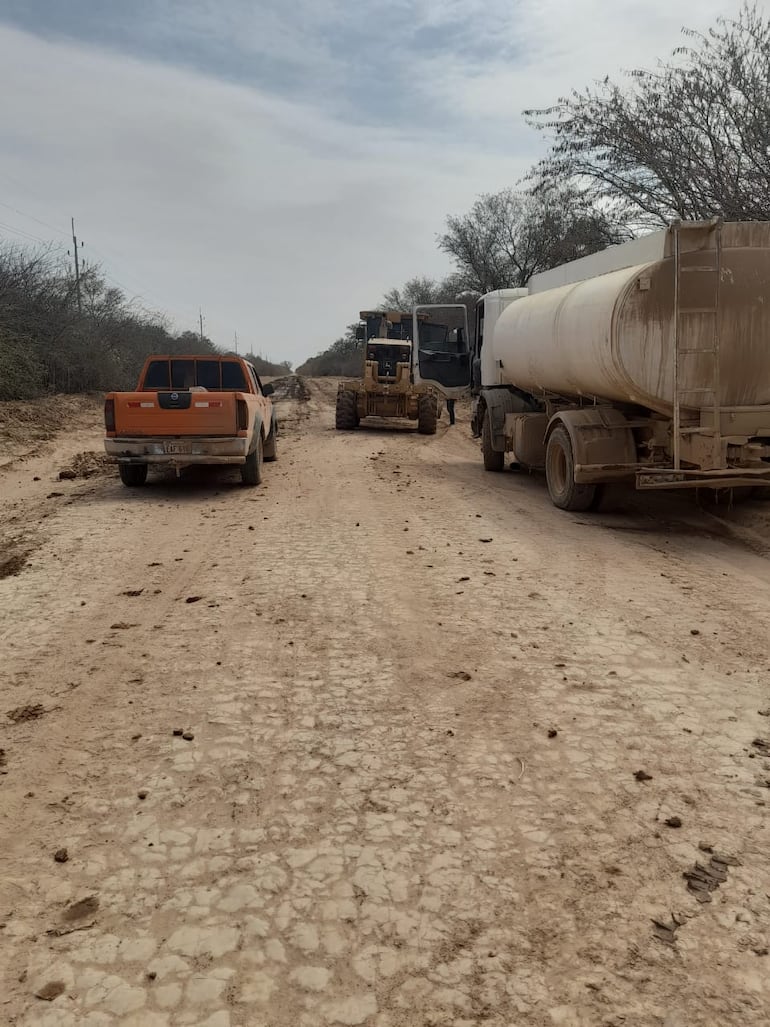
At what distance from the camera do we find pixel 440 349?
20062mm

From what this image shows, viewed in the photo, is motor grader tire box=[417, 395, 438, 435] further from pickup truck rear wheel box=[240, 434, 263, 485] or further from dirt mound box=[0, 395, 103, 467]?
dirt mound box=[0, 395, 103, 467]

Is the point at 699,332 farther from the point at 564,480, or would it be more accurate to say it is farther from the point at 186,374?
the point at 186,374

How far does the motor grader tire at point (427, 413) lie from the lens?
19.0m

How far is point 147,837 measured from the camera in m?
2.90

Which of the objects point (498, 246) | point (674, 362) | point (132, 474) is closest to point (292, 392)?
point (498, 246)

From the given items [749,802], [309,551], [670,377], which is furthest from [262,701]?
[670,377]

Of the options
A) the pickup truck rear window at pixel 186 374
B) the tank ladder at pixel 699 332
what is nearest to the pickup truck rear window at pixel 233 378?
the pickup truck rear window at pixel 186 374

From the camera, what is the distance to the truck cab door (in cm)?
1978

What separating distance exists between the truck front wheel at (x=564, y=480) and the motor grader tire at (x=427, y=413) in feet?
29.8

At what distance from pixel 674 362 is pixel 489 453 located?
19.0 ft

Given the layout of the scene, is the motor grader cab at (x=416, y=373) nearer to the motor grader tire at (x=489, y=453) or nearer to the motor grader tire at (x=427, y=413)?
the motor grader tire at (x=427, y=413)

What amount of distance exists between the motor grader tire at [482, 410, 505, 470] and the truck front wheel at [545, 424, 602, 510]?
9.57ft

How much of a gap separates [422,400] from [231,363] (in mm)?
8258

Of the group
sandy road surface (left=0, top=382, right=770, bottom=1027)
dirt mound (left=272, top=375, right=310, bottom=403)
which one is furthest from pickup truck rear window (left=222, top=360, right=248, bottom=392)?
dirt mound (left=272, top=375, right=310, bottom=403)
